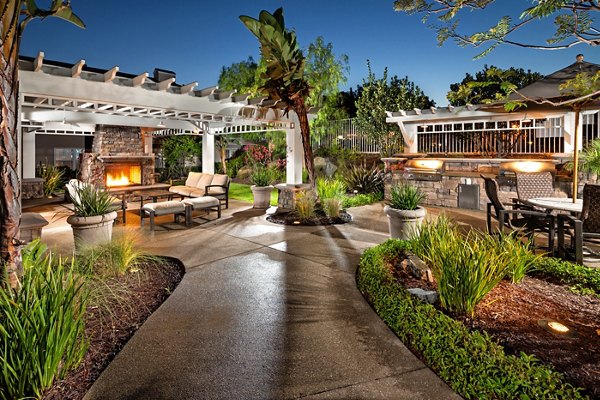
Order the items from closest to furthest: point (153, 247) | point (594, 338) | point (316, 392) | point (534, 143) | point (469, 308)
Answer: point (316, 392), point (594, 338), point (469, 308), point (153, 247), point (534, 143)

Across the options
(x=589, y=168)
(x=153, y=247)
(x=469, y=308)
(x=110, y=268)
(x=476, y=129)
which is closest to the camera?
(x=469, y=308)

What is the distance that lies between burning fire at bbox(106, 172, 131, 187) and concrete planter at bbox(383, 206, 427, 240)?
10894 mm

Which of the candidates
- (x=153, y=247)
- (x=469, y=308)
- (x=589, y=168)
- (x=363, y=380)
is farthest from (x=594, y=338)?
(x=589, y=168)

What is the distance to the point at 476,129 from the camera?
1277cm

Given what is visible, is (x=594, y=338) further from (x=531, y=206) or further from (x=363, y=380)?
(x=531, y=206)

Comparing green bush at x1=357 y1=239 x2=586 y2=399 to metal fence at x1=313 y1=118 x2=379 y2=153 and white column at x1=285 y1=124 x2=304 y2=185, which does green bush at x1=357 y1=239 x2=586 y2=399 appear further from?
metal fence at x1=313 y1=118 x2=379 y2=153

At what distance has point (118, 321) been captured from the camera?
12.3 feet

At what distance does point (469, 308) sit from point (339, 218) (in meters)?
5.97

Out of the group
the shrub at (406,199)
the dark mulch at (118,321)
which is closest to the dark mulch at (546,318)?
the shrub at (406,199)

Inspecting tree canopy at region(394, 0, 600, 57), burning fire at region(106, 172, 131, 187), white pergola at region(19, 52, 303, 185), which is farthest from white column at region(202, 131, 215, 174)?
tree canopy at region(394, 0, 600, 57)

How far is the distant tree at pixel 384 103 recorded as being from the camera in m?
15.9

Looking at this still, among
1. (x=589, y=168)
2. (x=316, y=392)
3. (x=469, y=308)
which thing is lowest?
(x=316, y=392)

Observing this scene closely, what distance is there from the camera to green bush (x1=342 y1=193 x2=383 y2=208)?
12.0 metres

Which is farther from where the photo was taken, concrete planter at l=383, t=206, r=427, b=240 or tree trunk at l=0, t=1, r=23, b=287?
concrete planter at l=383, t=206, r=427, b=240
